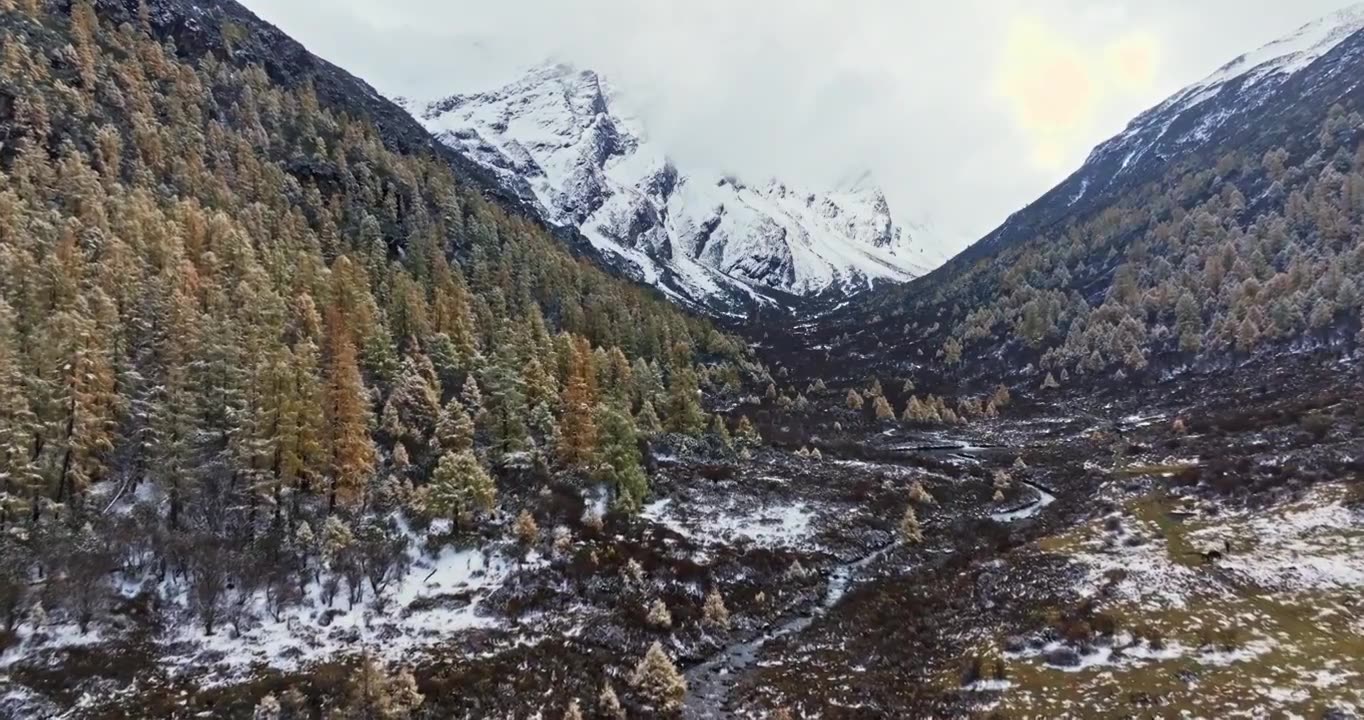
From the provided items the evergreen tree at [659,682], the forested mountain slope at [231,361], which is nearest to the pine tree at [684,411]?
the forested mountain slope at [231,361]

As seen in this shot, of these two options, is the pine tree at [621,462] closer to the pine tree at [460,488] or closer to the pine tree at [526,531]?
the pine tree at [526,531]

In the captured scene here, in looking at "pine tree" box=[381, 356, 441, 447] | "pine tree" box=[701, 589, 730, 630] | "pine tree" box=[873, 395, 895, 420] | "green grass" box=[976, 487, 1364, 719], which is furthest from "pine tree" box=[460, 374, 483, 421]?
"pine tree" box=[873, 395, 895, 420]

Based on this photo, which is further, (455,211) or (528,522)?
(455,211)

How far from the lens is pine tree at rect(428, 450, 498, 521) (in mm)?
40344

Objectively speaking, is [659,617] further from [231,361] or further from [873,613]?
[231,361]

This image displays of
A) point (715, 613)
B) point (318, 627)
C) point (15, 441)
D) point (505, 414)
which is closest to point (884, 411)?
point (505, 414)

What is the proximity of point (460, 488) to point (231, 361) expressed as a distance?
58.2 ft

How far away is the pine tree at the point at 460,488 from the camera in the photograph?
40.3 m

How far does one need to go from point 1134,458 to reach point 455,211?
105933 mm

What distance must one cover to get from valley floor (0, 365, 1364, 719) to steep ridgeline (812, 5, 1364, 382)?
43.3 meters

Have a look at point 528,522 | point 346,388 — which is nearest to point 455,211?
point 346,388

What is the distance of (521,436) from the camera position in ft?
176

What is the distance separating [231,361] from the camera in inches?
1745

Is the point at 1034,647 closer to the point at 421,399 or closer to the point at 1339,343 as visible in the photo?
the point at 421,399
